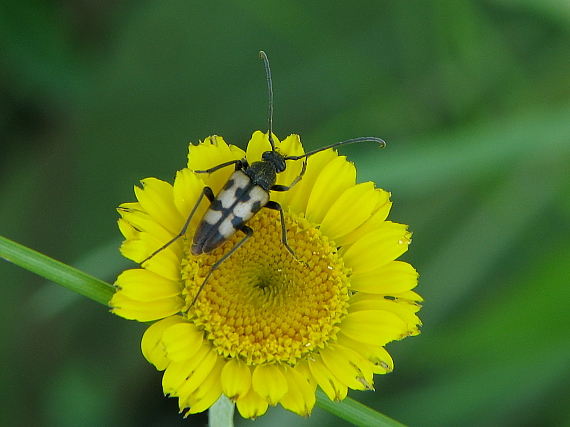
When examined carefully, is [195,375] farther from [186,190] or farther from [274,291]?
[186,190]

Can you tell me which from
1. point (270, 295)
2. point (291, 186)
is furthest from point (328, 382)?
point (291, 186)

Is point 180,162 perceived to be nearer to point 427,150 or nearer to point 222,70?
point 222,70

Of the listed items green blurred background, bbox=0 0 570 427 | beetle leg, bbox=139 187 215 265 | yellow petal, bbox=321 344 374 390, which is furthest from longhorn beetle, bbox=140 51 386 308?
green blurred background, bbox=0 0 570 427

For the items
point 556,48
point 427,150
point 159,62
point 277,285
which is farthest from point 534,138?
point 159,62

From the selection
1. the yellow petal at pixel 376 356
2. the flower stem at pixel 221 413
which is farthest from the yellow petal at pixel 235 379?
the yellow petal at pixel 376 356

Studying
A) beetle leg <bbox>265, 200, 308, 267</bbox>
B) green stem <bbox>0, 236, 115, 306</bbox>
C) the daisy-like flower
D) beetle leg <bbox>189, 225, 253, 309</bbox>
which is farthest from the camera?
beetle leg <bbox>265, 200, 308, 267</bbox>

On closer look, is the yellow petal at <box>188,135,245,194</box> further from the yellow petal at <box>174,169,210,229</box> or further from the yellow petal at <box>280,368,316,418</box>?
the yellow petal at <box>280,368,316,418</box>
